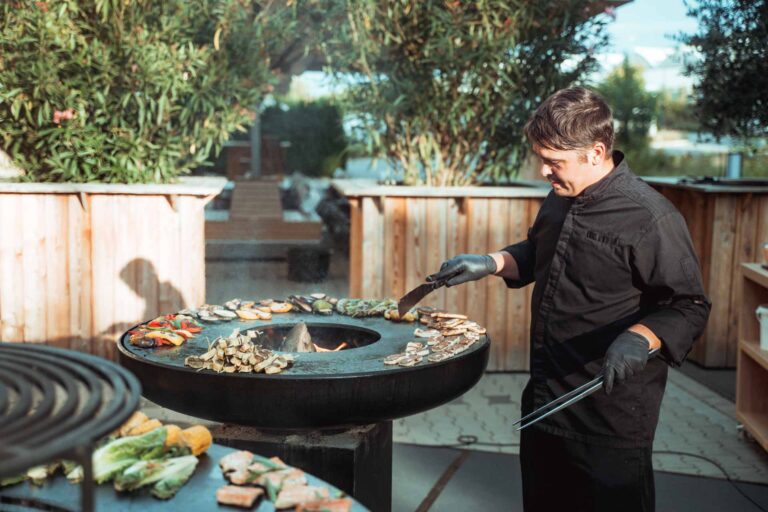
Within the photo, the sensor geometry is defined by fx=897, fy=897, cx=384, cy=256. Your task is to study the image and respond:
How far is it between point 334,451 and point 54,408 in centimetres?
144

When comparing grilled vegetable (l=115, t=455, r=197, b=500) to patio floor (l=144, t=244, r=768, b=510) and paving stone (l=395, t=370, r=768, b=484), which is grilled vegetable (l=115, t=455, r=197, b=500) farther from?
paving stone (l=395, t=370, r=768, b=484)

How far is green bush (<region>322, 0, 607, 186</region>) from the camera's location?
19.6 ft

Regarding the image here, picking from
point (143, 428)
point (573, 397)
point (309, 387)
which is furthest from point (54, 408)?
point (573, 397)

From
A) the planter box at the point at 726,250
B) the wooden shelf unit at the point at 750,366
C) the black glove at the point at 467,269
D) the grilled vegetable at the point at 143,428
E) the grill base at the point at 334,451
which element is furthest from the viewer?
the planter box at the point at 726,250

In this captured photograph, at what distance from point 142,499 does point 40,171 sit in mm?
4467

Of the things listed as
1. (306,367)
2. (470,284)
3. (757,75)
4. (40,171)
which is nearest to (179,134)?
(40,171)

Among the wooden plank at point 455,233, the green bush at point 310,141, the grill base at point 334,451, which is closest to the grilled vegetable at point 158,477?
the grill base at point 334,451

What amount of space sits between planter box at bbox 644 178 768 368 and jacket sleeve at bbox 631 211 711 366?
12.4 feet

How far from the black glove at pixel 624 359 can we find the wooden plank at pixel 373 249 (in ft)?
11.4

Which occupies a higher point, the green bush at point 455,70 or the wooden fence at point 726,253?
the green bush at point 455,70

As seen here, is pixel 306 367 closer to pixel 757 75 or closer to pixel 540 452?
pixel 540 452

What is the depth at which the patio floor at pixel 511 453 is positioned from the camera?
13.3 ft

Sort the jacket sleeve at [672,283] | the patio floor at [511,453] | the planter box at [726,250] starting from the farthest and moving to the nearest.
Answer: the planter box at [726,250] < the patio floor at [511,453] < the jacket sleeve at [672,283]

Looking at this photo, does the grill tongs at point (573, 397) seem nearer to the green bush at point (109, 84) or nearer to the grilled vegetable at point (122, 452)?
the grilled vegetable at point (122, 452)
